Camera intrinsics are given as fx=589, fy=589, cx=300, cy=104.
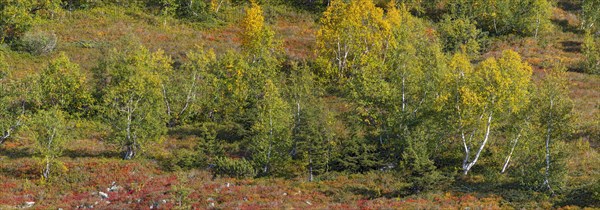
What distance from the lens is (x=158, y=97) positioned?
5228cm

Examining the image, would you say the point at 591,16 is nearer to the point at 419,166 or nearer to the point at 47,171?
the point at 419,166

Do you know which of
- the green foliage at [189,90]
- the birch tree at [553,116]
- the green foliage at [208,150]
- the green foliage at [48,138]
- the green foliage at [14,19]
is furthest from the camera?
the green foliage at [14,19]

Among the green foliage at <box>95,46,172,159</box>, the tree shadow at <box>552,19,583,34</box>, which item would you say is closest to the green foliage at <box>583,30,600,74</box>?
the tree shadow at <box>552,19,583,34</box>

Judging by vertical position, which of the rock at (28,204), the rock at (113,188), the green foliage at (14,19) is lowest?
the rock at (28,204)

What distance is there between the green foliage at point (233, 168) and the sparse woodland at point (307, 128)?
0.11 meters

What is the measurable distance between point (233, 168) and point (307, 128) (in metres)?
6.81

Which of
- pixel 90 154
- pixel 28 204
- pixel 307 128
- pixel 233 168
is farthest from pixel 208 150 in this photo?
pixel 28 204

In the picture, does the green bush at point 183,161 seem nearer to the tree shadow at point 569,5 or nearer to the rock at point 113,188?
the rock at point 113,188

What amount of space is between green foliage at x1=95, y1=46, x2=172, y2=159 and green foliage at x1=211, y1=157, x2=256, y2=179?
21.3 ft

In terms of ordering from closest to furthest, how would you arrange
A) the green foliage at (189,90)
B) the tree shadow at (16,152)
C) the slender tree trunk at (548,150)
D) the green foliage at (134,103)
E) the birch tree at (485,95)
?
1. the slender tree trunk at (548,150)
2. the birch tree at (485,95)
3. the green foliage at (134,103)
4. the tree shadow at (16,152)
5. the green foliage at (189,90)

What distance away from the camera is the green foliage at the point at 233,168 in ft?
151

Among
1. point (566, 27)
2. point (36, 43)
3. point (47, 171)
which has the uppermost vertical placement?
point (566, 27)

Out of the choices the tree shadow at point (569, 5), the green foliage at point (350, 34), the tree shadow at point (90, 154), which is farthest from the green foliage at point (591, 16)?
the tree shadow at point (90, 154)

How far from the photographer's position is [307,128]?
158 feet
